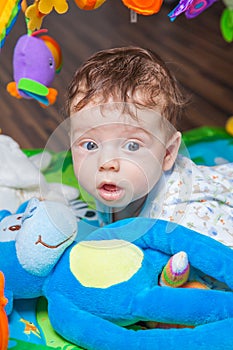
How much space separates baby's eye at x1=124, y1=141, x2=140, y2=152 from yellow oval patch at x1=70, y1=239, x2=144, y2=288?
0.49ft

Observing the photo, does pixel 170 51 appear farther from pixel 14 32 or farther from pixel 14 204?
pixel 14 204

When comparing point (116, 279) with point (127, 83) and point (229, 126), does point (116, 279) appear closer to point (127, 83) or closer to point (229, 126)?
point (127, 83)

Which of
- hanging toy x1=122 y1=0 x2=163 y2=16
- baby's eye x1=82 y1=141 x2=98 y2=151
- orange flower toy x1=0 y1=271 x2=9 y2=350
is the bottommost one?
orange flower toy x1=0 y1=271 x2=9 y2=350

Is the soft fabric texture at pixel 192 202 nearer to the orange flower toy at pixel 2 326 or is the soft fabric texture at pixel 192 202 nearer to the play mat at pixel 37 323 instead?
the play mat at pixel 37 323

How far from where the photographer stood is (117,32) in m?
2.33

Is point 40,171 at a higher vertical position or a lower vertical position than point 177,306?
lower

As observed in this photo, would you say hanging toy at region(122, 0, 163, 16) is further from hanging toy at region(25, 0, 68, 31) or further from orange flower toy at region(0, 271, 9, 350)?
orange flower toy at region(0, 271, 9, 350)

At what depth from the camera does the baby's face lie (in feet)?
3.44

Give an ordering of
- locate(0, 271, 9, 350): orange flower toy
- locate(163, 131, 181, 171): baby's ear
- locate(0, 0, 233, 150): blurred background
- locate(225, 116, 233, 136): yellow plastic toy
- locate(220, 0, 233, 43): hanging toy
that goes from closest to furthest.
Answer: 1. locate(0, 271, 9, 350): orange flower toy
2. locate(163, 131, 181, 171): baby's ear
3. locate(220, 0, 233, 43): hanging toy
4. locate(225, 116, 233, 136): yellow plastic toy
5. locate(0, 0, 233, 150): blurred background

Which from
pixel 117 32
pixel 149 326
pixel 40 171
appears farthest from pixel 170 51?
pixel 149 326

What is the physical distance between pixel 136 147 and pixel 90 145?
77 millimetres

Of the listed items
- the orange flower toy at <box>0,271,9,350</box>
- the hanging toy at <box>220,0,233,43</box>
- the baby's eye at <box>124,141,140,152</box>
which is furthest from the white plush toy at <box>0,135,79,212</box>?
the hanging toy at <box>220,0,233,43</box>

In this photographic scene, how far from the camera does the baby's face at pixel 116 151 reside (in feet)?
3.44

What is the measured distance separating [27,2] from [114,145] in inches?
15.3
